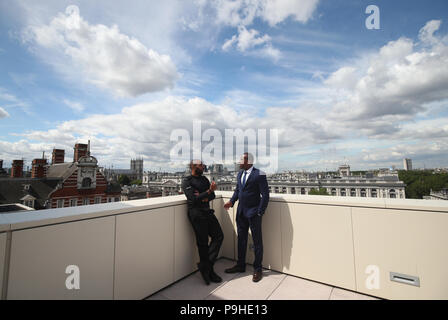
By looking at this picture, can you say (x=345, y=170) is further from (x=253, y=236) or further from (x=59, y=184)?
(x=253, y=236)

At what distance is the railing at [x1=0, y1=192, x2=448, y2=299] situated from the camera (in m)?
1.39

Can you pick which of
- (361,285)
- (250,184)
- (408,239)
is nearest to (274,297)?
(361,285)

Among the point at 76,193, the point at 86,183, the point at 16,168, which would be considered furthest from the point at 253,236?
the point at 16,168

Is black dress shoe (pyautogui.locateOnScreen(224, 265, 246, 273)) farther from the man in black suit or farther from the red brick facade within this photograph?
the red brick facade

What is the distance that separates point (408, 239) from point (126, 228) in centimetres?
287

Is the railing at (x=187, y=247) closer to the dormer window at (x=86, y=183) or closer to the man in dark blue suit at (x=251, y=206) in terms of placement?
the man in dark blue suit at (x=251, y=206)

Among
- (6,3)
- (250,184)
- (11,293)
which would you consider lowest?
(11,293)

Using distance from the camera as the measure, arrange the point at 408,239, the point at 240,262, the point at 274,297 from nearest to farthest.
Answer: the point at 408,239 → the point at 274,297 → the point at 240,262

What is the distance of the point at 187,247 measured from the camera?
2.70 meters

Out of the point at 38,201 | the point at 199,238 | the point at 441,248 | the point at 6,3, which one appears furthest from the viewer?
the point at 38,201

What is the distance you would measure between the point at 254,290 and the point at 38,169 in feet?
87.3

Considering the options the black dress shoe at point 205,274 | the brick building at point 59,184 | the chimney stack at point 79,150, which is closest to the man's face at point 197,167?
the black dress shoe at point 205,274
